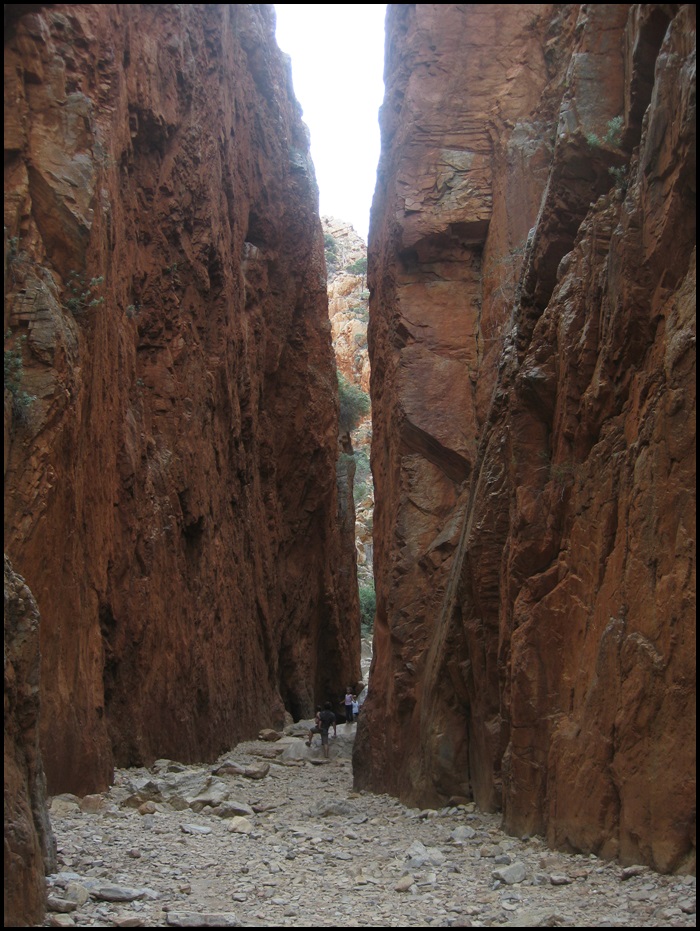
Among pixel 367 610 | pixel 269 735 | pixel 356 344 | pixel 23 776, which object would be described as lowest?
pixel 269 735

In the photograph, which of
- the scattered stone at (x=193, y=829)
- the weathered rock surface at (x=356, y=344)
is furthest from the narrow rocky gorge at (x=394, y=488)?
the weathered rock surface at (x=356, y=344)

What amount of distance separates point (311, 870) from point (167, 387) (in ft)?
36.1

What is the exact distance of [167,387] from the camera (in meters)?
19.4

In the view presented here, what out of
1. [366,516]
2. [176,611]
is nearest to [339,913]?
[176,611]

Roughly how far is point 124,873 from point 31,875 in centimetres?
231

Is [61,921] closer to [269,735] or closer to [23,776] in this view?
[23,776]

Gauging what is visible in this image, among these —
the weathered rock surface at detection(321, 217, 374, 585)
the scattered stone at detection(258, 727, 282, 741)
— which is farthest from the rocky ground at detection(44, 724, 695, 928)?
the weathered rock surface at detection(321, 217, 374, 585)

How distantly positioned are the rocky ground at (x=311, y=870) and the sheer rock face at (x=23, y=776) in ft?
1.11

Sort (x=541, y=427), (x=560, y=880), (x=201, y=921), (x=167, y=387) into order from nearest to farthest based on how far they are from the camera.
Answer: (x=201, y=921)
(x=560, y=880)
(x=541, y=427)
(x=167, y=387)

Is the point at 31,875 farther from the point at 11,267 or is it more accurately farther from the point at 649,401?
the point at 11,267

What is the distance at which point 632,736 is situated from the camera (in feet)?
27.9

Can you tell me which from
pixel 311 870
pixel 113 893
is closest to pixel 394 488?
pixel 311 870

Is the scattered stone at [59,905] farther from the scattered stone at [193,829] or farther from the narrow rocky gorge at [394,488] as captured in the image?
the scattered stone at [193,829]

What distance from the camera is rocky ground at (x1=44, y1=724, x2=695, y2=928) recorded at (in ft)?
25.9
